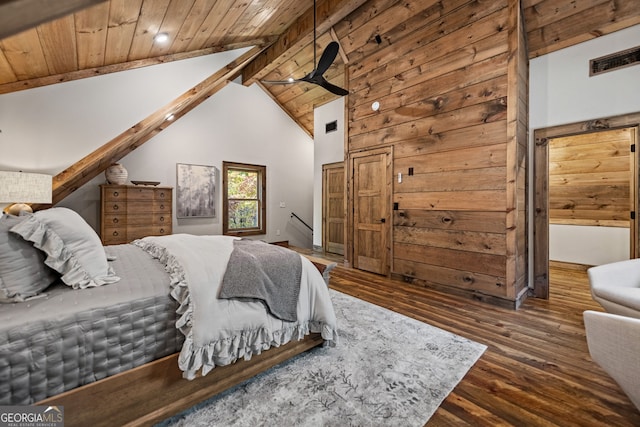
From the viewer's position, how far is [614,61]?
9.21 ft

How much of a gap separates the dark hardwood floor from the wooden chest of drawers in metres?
3.41

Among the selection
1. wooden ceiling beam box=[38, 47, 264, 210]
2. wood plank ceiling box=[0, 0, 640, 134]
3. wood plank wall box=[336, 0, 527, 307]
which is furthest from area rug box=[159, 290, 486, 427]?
wooden ceiling beam box=[38, 47, 264, 210]

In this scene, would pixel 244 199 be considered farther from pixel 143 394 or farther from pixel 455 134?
pixel 143 394

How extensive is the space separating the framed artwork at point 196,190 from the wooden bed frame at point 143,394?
4.43m

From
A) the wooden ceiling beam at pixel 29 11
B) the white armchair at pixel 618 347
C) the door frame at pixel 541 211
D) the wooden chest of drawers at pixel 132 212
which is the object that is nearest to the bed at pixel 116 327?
the wooden ceiling beam at pixel 29 11

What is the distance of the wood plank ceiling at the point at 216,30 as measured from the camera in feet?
8.11

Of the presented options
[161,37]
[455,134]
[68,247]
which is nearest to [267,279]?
[68,247]

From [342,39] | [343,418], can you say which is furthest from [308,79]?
[343,418]

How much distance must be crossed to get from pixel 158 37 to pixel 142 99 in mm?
1013

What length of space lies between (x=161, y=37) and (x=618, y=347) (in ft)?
15.4

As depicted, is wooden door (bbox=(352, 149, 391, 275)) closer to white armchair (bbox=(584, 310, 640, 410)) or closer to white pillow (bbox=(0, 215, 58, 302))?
white armchair (bbox=(584, 310, 640, 410))

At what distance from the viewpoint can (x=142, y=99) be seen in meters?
3.95

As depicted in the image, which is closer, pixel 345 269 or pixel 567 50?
pixel 567 50

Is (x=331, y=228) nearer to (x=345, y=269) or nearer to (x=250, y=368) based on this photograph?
(x=345, y=269)
